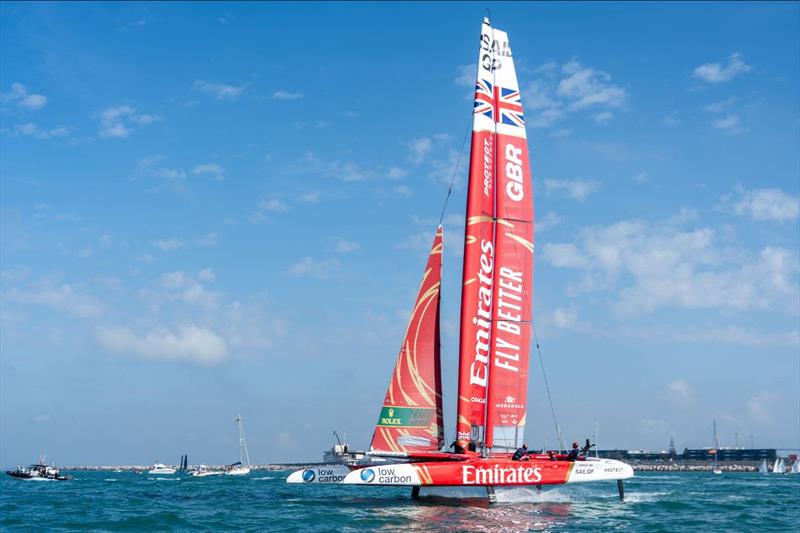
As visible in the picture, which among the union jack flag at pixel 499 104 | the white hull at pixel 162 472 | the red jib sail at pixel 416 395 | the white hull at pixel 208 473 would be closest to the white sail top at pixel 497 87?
the union jack flag at pixel 499 104

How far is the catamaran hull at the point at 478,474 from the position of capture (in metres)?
27.1

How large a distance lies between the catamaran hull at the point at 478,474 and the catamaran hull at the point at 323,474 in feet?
2.94

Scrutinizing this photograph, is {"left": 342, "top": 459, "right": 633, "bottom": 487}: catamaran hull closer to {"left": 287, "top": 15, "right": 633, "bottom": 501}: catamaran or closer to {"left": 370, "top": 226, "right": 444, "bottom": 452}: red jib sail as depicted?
{"left": 287, "top": 15, "right": 633, "bottom": 501}: catamaran

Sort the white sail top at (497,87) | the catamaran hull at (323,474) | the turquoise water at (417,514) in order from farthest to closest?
1. the white sail top at (497,87)
2. the catamaran hull at (323,474)
3. the turquoise water at (417,514)

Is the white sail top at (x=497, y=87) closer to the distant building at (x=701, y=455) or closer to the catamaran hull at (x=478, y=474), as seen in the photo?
the catamaran hull at (x=478, y=474)

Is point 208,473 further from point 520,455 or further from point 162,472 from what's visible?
point 520,455

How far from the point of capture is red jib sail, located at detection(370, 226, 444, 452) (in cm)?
3058

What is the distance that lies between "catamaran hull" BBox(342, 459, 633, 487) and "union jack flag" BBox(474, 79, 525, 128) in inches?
545

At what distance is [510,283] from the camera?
104ft

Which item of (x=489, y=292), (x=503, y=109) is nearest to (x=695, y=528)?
(x=489, y=292)

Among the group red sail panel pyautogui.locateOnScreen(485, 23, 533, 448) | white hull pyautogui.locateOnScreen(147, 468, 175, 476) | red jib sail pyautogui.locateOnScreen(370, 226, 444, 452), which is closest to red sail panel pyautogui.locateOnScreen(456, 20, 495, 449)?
red sail panel pyautogui.locateOnScreen(485, 23, 533, 448)

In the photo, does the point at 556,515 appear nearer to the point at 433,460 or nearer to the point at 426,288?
the point at 433,460

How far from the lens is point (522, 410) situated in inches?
1233

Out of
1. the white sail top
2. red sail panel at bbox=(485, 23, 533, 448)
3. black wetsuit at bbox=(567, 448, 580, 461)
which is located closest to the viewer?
black wetsuit at bbox=(567, 448, 580, 461)
